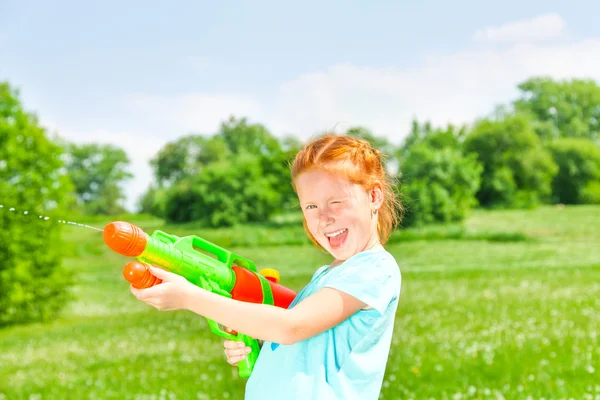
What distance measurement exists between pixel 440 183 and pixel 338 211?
27246 mm

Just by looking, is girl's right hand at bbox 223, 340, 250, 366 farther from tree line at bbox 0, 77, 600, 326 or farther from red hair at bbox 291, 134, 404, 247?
tree line at bbox 0, 77, 600, 326

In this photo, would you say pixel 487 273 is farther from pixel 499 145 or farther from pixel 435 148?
pixel 499 145

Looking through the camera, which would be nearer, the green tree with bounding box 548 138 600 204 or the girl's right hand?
the girl's right hand

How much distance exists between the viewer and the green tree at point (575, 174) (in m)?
36.0

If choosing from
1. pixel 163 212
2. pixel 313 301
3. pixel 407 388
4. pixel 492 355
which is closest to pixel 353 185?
Answer: pixel 313 301

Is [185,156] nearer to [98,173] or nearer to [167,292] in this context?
[98,173]

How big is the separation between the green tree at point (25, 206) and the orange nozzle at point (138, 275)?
40.9 ft

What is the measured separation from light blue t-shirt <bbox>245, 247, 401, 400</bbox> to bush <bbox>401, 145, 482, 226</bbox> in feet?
81.1

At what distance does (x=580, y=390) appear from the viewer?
619cm

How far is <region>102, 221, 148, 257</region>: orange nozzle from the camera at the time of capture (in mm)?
1971

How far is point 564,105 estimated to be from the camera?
149 ft

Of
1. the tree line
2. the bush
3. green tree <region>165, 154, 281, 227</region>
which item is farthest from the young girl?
green tree <region>165, 154, 281, 227</region>

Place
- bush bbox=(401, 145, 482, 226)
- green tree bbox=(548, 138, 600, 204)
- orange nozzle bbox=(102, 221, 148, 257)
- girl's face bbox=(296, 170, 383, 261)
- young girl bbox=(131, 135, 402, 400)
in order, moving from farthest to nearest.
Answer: green tree bbox=(548, 138, 600, 204), bush bbox=(401, 145, 482, 226), girl's face bbox=(296, 170, 383, 261), young girl bbox=(131, 135, 402, 400), orange nozzle bbox=(102, 221, 148, 257)

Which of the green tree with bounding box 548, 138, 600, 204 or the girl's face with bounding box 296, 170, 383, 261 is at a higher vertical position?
the girl's face with bounding box 296, 170, 383, 261
